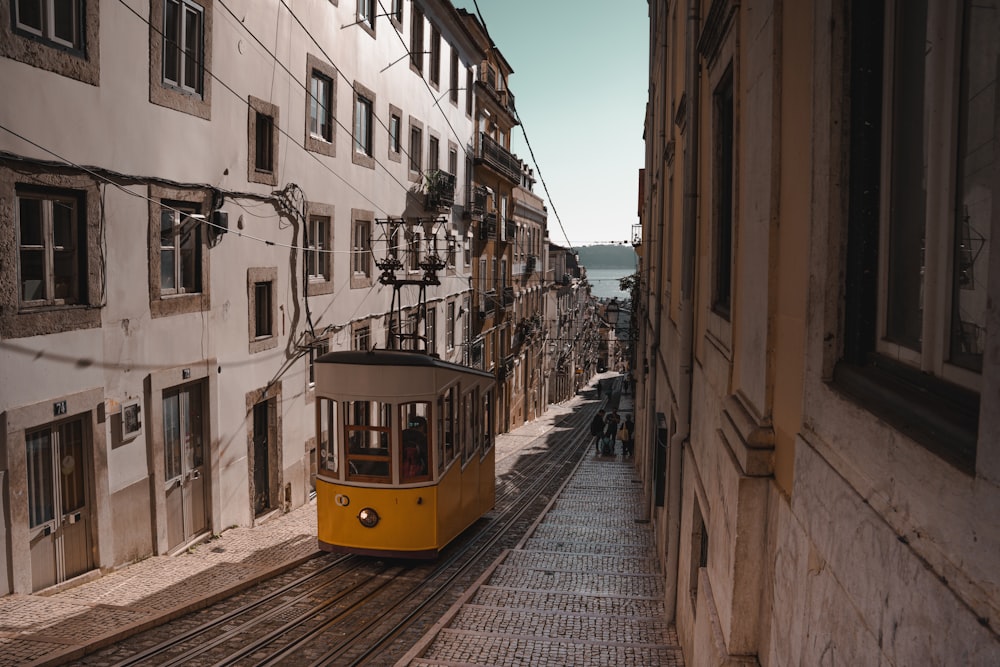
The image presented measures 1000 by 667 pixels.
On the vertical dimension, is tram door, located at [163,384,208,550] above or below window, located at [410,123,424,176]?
below

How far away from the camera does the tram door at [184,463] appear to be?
11273mm

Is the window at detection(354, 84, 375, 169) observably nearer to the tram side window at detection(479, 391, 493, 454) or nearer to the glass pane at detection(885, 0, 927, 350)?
the tram side window at detection(479, 391, 493, 454)

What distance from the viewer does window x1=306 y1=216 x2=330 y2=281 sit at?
15.9 metres

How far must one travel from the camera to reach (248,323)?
43.8 feet

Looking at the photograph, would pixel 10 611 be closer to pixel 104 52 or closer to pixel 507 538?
pixel 104 52

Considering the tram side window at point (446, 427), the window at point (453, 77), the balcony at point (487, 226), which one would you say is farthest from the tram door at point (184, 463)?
the balcony at point (487, 226)

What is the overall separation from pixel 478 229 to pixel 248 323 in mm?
18385

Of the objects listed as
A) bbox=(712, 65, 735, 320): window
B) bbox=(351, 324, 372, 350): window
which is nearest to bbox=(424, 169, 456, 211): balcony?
bbox=(351, 324, 372, 350): window

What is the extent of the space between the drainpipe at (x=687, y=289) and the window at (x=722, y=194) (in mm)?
872

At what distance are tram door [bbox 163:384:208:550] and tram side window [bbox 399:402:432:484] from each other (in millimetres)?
3499

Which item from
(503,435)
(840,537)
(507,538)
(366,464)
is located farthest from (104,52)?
(503,435)

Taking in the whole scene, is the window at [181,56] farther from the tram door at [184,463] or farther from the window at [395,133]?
the window at [395,133]

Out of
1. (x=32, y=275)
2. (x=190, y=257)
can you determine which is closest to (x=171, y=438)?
(x=190, y=257)

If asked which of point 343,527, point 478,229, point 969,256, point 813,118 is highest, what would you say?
point 478,229
